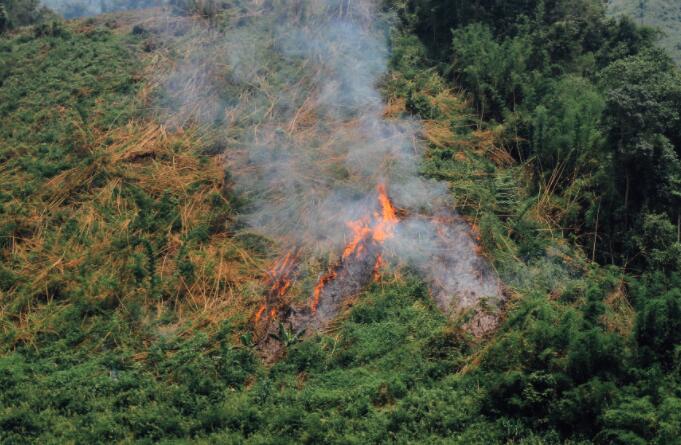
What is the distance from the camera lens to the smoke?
8.77 m

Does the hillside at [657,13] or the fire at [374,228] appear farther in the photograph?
the hillside at [657,13]

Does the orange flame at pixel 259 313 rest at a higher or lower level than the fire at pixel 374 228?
lower

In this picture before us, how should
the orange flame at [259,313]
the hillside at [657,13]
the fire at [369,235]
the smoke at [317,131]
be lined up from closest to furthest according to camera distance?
the orange flame at [259,313]
the fire at [369,235]
the smoke at [317,131]
the hillside at [657,13]

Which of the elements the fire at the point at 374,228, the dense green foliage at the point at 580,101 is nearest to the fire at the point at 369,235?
the fire at the point at 374,228

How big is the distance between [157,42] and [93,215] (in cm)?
537

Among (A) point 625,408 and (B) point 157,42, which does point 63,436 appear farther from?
(B) point 157,42

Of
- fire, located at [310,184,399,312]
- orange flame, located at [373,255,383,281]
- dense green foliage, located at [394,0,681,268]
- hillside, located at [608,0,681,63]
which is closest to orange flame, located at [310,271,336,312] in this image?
fire, located at [310,184,399,312]

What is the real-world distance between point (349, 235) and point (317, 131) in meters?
2.90

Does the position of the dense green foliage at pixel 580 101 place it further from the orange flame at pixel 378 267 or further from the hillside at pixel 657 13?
the hillside at pixel 657 13

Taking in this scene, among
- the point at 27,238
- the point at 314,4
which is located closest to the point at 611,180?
the point at 314,4

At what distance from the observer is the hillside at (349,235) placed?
6.88m

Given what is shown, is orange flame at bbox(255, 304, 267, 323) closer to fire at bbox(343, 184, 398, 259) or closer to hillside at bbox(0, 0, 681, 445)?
hillside at bbox(0, 0, 681, 445)

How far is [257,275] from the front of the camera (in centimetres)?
888

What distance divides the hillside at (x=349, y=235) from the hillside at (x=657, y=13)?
863cm
